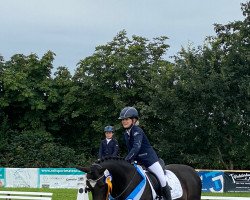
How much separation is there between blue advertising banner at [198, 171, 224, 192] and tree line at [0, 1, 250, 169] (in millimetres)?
8750

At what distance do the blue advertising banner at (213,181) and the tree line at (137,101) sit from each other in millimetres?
8750

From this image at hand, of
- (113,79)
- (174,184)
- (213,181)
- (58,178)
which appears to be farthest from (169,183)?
(113,79)

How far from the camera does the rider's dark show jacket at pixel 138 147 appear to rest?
355 inches

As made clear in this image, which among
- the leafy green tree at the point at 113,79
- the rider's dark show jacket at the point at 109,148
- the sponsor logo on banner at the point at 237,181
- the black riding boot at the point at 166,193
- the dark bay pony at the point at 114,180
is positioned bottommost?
the sponsor logo on banner at the point at 237,181

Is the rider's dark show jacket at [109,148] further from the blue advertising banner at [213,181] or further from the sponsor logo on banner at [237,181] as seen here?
the sponsor logo on banner at [237,181]

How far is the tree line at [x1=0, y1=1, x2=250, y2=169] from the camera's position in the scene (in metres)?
36.1

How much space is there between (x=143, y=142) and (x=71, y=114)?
1340 inches

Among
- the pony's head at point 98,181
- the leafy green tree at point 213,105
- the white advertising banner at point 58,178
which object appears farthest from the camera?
the leafy green tree at point 213,105

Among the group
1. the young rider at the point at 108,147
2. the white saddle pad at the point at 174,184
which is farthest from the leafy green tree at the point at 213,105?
the white saddle pad at the point at 174,184

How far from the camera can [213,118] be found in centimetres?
3597

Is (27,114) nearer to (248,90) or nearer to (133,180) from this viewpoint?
(248,90)

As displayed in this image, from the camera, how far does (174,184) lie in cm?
1042

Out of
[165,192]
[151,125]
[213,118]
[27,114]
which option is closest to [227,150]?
[213,118]

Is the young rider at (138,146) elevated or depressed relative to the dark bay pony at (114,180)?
elevated
